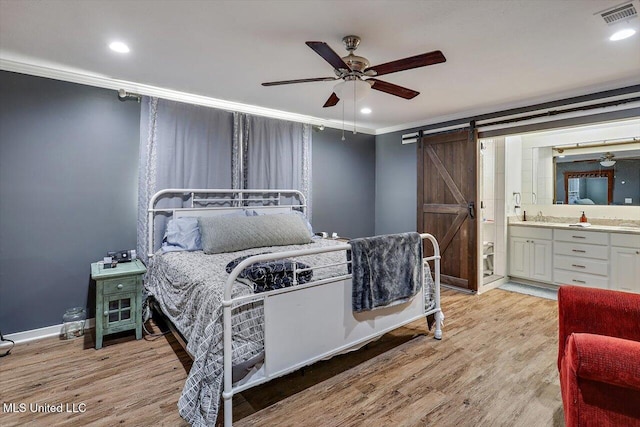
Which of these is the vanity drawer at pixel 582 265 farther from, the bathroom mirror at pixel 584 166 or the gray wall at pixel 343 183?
the gray wall at pixel 343 183

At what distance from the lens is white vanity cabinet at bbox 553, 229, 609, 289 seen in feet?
12.7

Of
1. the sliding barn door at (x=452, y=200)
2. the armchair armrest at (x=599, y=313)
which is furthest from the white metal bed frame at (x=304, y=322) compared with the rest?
the sliding barn door at (x=452, y=200)

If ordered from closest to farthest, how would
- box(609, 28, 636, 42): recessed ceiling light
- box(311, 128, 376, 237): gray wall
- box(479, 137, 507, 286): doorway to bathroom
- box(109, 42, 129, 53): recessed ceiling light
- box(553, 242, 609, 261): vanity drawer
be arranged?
box(609, 28, 636, 42): recessed ceiling light, box(109, 42, 129, 53): recessed ceiling light, box(553, 242, 609, 261): vanity drawer, box(479, 137, 507, 286): doorway to bathroom, box(311, 128, 376, 237): gray wall

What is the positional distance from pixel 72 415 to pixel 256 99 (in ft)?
10.5

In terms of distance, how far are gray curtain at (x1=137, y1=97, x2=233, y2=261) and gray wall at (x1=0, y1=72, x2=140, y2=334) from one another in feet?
0.37

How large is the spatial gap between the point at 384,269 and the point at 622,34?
232cm

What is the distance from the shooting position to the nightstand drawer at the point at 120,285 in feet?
8.88

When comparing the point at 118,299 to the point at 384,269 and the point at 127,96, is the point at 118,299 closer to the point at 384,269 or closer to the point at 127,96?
the point at 127,96

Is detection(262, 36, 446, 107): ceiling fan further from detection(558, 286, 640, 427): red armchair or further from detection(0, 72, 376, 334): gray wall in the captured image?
detection(0, 72, 376, 334): gray wall

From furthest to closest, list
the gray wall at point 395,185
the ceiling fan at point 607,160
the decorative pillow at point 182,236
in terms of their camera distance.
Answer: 1. the gray wall at point 395,185
2. the ceiling fan at point 607,160
3. the decorative pillow at point 182,236

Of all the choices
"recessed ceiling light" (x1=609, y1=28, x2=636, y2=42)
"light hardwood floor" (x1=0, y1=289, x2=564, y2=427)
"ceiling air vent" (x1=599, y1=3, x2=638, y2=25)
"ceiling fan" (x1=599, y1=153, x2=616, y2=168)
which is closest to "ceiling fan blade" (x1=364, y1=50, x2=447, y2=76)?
"ceiling air vent" (x1=599, y1=3, x2=638, y2=25)

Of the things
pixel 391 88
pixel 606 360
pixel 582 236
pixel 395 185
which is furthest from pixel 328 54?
pixel 582 236

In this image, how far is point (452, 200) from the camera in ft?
14.7

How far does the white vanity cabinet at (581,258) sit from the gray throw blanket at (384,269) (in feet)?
9.27
